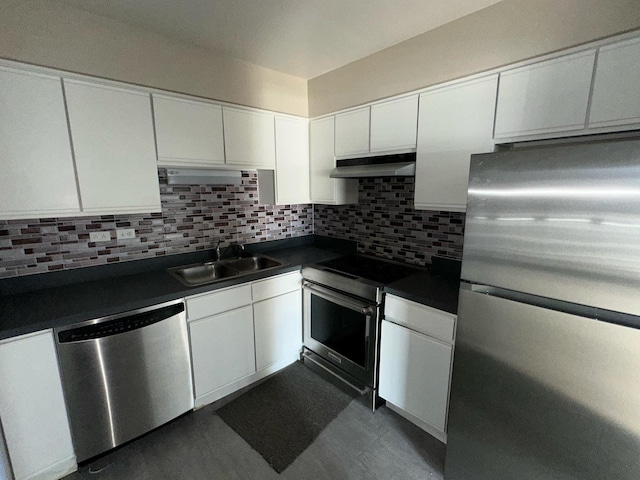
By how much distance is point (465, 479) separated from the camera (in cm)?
143

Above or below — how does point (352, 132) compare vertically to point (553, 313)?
above

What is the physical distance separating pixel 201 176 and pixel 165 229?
19.5 inches

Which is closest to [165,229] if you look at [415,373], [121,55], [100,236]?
[100,236]

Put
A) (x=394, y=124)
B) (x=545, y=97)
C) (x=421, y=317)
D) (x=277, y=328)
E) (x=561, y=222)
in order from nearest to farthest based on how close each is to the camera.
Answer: (x=561, y=222) → (x=545, y=97) → (x=421, y=317) → (x=394, y=124) → (x=277, y=328)

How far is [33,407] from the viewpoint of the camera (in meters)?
1.43

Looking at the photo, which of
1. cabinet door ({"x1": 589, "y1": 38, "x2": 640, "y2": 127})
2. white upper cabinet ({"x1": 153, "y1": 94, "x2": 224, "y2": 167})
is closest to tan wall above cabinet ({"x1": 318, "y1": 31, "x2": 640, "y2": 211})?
cabinet door ({"x1": 589, "y1": 38, "x2": 640, "y2": 127})

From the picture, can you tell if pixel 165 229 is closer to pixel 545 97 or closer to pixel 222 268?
pixel 222 268

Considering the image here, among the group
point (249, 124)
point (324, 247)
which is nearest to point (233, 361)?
point (324, 247)

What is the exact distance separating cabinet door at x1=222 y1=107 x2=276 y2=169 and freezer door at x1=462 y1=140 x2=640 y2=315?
5.45 ft

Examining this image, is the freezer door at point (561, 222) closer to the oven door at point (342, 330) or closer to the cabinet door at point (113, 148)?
the oven door at point (342, 330)

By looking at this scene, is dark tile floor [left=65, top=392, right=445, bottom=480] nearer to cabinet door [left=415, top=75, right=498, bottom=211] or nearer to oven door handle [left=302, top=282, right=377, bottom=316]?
oven door handle [left=302, top=282, right=377, bottom=316]

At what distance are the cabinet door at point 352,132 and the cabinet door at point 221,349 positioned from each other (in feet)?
4.80

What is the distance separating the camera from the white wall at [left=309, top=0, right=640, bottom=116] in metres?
1.25

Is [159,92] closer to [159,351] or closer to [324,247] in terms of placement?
[159,351]
